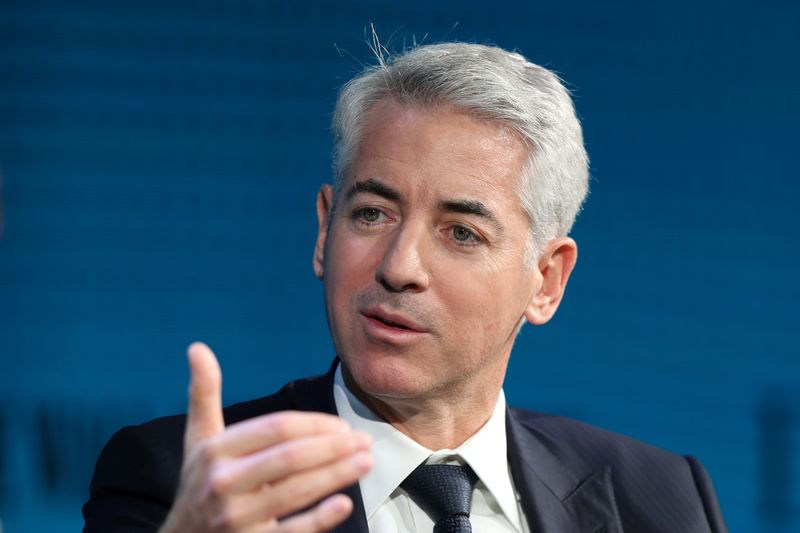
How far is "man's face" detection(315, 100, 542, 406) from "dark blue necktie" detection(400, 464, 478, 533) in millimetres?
138

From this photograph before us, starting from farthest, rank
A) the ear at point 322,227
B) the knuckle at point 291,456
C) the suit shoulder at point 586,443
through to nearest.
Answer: the suit shoulder at point 586,443 < the ear at point 322,227 < the knuckle at point 291,456

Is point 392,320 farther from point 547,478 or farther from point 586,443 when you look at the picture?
point 586,443

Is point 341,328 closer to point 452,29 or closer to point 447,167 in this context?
point 447,167

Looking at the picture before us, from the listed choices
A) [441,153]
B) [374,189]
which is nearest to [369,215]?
[374,189]

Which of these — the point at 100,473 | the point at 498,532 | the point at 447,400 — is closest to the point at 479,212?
the point at 447,400

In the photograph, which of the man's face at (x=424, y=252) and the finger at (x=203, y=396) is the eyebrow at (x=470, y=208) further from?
the finger at (x=203, y=396)

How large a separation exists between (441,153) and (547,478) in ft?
2.18

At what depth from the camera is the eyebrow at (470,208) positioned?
177 cm

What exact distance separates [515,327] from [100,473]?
79cm

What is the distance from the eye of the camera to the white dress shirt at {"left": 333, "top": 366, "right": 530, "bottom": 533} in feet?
5.86

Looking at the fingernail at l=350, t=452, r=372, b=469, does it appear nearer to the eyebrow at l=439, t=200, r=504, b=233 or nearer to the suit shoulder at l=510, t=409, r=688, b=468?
the eyebrow at l=439, t=200, r=504, b=233

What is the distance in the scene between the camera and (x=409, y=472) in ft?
5.91

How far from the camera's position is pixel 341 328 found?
1.78 metres

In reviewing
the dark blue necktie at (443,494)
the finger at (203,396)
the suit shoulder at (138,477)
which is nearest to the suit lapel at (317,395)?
the dark blue necktie at (443,494)
